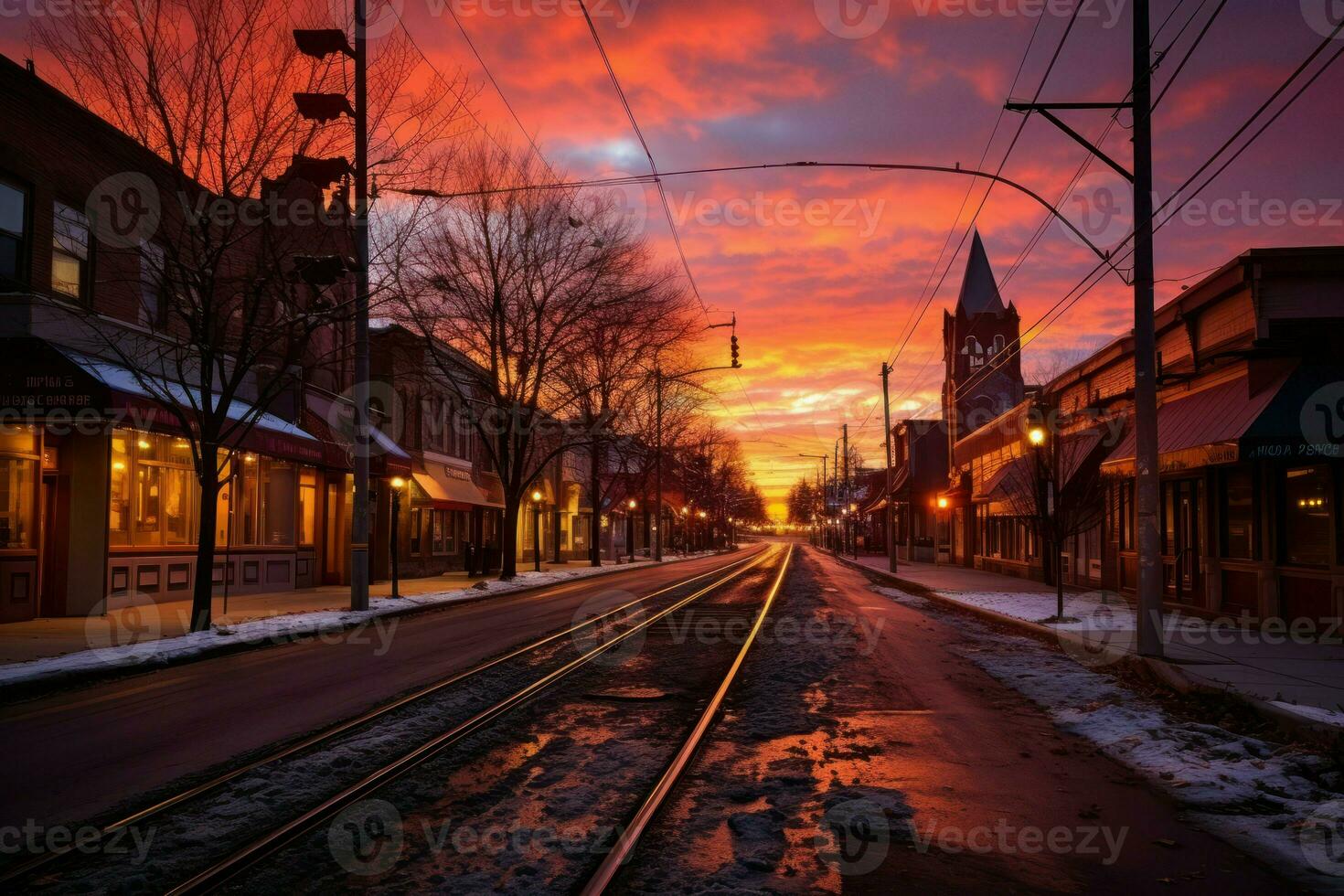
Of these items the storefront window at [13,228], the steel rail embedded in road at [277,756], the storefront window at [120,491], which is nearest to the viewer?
the steel rail embedded in road at [277,756]

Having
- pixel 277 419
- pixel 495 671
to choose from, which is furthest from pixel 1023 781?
pixel 277 419

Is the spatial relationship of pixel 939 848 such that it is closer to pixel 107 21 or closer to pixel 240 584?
pixel 107 21

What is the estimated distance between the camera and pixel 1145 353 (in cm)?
1208

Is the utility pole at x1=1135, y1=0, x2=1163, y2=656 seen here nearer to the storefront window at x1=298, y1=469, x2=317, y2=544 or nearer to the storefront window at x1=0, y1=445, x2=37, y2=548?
the storefront window at x1=0, y1=445, x2=37, y2=548

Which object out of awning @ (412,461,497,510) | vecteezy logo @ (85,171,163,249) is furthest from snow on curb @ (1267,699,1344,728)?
awning @ (412,461,497,510)

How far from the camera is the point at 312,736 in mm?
7703

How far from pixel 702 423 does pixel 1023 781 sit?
57.2 meters

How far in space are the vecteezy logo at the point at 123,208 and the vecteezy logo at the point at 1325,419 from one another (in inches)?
754

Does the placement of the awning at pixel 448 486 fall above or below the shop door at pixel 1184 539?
above

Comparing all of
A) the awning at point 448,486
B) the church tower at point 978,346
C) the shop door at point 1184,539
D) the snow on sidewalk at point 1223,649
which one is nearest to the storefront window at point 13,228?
the awning at point 448,486

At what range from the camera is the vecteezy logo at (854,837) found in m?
5.05

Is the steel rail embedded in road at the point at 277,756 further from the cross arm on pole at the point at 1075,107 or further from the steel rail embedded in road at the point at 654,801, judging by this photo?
the cross arm on pole at the point at 1075,107

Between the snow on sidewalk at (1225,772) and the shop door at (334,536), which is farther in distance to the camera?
the shop door at (334,536)

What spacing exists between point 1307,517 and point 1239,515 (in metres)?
2.05
